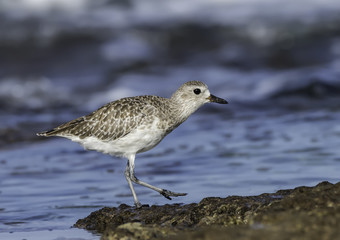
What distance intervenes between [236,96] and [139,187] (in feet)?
23.2

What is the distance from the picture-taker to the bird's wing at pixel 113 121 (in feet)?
25.3

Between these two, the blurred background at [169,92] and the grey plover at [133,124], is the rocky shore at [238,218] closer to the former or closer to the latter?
the blurred background at [169,92]

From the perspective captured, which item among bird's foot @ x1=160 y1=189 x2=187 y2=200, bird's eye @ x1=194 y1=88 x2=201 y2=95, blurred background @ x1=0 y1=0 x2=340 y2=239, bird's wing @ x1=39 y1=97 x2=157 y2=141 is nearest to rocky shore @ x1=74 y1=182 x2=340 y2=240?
blurred background @ x1=0 y1=0 x2=340 y2=239

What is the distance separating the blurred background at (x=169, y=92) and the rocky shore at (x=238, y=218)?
0.55 metres

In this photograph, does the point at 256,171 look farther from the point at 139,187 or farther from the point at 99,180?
the point at 99,180

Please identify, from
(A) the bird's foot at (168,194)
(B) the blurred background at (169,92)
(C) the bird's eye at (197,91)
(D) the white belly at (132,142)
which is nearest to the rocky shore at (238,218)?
(B) the blurred background at (169,92)

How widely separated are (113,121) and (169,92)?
8.33 metres

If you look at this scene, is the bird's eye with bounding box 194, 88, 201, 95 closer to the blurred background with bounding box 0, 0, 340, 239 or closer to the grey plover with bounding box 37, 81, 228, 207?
the grey plover with bounding box 37, 81, 228, 207

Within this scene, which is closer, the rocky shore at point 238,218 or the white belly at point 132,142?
the rocky shore at point 238,218

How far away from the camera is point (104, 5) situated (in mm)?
25172

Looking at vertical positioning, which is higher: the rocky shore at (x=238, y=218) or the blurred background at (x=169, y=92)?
the blurred background at (x=169, y=92)

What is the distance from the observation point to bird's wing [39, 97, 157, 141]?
7.73 metres

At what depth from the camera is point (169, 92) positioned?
52.9 ft

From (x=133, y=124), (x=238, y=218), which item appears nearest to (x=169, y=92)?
(x=133, y=124)
